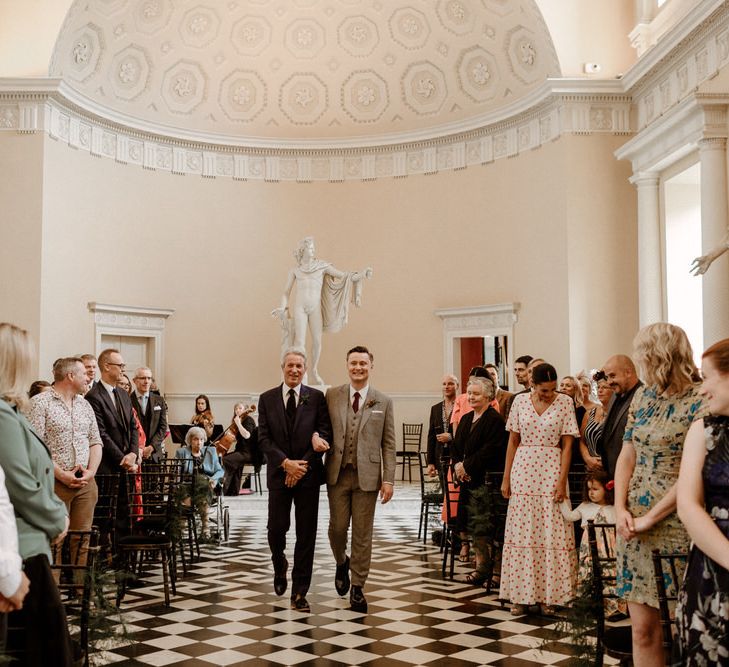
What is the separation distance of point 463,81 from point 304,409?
37.3 feet

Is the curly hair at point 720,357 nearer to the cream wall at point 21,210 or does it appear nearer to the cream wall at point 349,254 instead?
the cream wall at point 349,254

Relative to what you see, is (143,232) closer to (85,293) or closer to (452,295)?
(85,293)

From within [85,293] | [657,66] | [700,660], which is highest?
[657,66]

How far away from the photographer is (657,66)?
12.1 m

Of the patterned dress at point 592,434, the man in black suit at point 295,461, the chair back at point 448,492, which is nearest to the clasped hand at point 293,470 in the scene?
the man in black suit at point 295,461

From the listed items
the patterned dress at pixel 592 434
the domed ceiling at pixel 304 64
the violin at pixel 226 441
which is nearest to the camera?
the patterned dress at pixel 592 434

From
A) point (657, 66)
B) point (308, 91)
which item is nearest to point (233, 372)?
point (308, 91)

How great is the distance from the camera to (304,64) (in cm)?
1678

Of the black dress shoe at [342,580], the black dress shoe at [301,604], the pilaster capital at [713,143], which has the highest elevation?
the pilaster capital at [713,143]

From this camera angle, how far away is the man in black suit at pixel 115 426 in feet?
21.7

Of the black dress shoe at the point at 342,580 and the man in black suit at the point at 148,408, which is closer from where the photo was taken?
the black dress shoe at the point at 342,580

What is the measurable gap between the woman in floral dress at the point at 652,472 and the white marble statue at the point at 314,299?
1046 centimetres

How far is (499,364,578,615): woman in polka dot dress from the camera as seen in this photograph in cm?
568

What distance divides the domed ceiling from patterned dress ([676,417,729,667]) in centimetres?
1301
